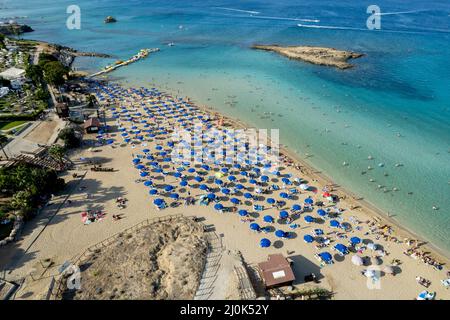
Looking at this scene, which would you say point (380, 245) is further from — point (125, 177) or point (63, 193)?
point (63, 193)

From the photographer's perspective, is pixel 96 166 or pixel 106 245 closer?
pixel 106 245

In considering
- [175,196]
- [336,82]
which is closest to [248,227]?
[175,196]

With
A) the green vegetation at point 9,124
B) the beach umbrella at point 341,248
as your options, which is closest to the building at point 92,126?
the green vegetation at point 9,124

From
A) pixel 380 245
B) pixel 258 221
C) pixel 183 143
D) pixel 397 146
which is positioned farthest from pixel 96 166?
pixel 397 146

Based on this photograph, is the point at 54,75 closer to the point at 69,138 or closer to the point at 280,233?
the point at 69,138

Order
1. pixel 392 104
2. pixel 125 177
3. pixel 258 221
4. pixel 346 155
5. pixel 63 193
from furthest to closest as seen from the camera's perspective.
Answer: pixel 392 104
pixel 346 155
pixel 125 177
pixel 63 193
pixel 258 221

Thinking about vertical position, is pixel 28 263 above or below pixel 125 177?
below

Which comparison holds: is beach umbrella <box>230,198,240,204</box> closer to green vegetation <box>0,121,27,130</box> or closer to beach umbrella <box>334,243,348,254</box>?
beach umbrella <box>334,243,348,254</box>
